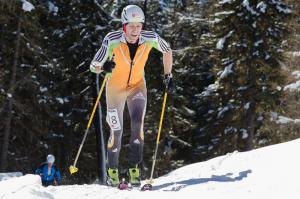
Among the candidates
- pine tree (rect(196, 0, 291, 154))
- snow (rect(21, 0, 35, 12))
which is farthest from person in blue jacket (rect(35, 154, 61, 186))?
pine tree (rect(196, 0, 291, 154))

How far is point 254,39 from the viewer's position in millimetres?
24578

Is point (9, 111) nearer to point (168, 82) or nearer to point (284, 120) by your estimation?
point (284, 120)

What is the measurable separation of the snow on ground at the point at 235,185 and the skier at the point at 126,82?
2.42 feet

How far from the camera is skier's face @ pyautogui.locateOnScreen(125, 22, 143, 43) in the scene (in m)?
7.22

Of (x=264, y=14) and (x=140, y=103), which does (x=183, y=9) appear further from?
(x=140, y=103)

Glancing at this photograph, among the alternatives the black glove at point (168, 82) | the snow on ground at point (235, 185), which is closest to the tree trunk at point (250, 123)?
the black glove at point (168, 82)

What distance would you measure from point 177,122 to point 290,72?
7.71m

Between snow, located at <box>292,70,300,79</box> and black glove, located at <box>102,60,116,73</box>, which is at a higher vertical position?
black glove, located at <box>102,60,116,73</box>

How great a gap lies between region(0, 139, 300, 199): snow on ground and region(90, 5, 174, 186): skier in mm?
739

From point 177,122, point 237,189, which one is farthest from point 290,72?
point 237,189

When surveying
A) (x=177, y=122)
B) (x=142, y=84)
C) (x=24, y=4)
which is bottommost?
(x=177, y=122)

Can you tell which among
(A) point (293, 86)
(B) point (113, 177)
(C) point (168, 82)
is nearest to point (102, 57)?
(C) point (168, 82)

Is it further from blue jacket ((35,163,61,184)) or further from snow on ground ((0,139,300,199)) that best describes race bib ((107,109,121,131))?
blue jacket ((35,163,61,184))

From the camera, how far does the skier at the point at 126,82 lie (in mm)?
7426
